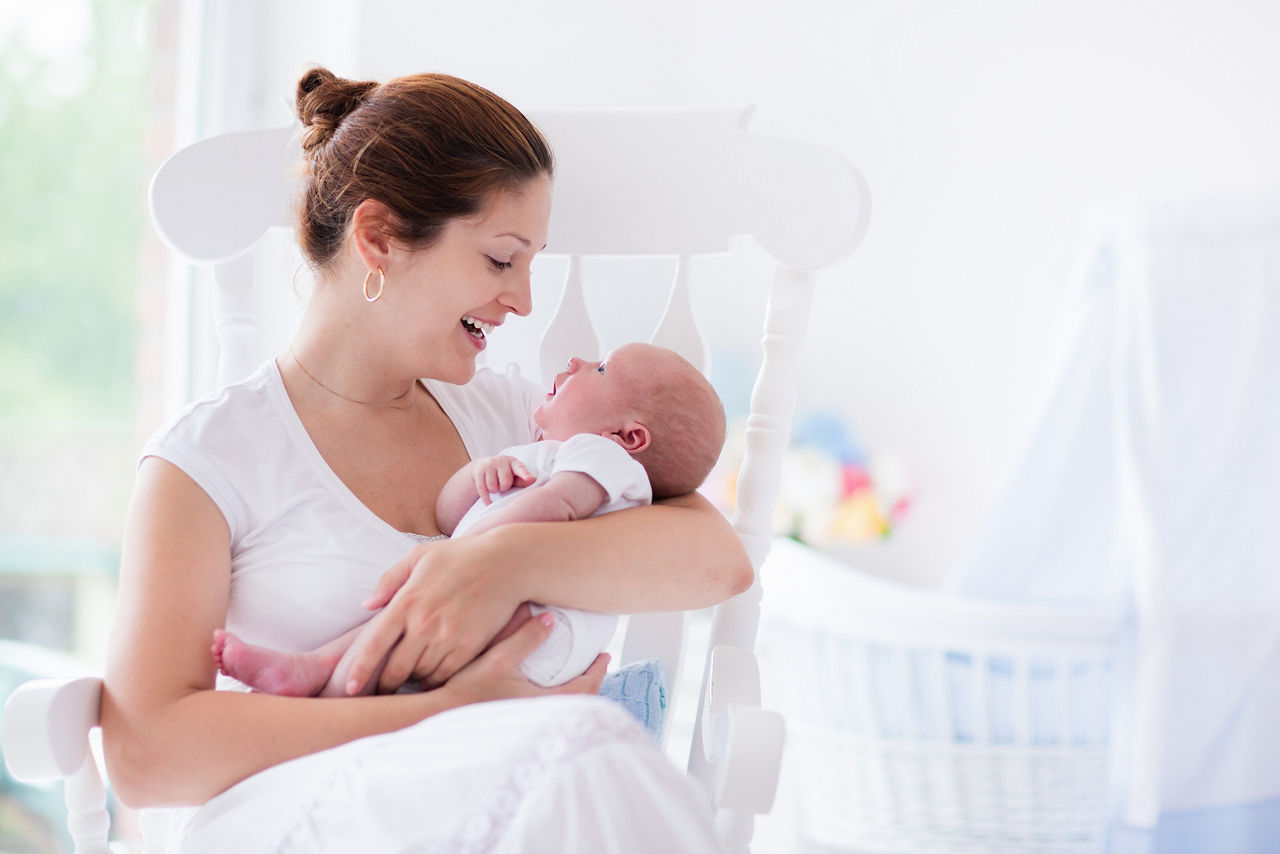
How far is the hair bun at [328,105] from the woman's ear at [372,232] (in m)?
0.11

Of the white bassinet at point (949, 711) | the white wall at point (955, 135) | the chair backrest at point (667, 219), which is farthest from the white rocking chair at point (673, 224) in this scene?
the white wall at point (955, 135)

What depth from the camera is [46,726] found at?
0.86m

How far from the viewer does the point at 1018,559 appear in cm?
254

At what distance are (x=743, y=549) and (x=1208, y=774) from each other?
1.59 metres

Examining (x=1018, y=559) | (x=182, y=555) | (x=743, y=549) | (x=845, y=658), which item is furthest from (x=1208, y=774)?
(x=182, y=555)

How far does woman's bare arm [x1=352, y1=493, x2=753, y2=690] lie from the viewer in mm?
917

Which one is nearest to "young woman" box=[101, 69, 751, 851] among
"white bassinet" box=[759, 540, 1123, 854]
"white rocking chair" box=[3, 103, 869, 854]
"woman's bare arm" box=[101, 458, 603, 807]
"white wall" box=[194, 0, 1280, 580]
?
"woman's bare arm" box=[101, 458, 603, 807]

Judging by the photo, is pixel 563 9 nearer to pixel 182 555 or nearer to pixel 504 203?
pixel 504 203

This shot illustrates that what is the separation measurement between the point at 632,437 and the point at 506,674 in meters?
0.33

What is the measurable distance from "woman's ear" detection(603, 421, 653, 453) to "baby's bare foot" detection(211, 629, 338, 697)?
1.24 ft

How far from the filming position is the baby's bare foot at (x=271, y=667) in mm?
908

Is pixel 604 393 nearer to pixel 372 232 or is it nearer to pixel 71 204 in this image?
pixel 372 232

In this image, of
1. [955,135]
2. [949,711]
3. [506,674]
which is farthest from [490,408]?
[955,135]

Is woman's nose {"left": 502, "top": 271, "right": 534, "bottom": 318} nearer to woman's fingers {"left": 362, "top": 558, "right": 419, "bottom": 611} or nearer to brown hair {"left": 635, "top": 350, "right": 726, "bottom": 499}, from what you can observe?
brown hair {"left": 635, "top": 350, "right": 726, "bottom": 499}
